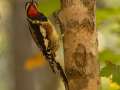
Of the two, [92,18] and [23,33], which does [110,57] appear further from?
[23,33]

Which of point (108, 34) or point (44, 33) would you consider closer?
point (44, 33)

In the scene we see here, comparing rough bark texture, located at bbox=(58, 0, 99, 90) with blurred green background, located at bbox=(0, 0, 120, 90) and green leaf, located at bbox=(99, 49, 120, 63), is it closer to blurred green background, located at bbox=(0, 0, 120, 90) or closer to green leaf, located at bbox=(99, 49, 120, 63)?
blurred green background, located at bbox=(0, 0, 120, 90)

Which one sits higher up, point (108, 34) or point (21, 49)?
point (108, 34)

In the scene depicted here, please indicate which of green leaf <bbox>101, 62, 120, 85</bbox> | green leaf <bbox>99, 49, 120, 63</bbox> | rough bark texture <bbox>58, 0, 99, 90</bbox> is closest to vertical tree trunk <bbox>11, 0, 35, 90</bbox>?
green leaf <bbox>99, 49, 120, 63</bbox>

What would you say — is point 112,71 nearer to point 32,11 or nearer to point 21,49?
point 32,11

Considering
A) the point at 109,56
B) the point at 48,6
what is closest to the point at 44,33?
the point at 48,6

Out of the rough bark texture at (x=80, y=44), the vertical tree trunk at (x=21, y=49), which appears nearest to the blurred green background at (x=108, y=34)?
the rough bark texture at (x=80, y=44)

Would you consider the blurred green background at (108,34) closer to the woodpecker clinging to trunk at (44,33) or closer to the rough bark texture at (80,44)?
the woodpecker clinging to trunk at (44,33)
